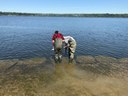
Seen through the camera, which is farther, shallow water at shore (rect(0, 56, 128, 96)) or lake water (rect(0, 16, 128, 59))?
lake water (rect(0, 16, 128, 59))

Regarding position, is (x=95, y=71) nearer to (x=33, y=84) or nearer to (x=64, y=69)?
(x=64, y=69)

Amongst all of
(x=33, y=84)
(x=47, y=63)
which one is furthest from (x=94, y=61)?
(x=33, y=84)

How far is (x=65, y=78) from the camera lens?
13.7 meters

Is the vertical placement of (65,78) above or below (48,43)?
above

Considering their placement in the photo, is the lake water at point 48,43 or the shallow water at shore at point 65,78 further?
the lake water at point 48,43

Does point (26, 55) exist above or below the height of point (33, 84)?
below

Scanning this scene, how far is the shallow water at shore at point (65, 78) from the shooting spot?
11.6 m

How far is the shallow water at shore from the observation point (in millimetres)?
11609

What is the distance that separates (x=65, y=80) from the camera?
13297 mm

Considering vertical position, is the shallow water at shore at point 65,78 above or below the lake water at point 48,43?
above

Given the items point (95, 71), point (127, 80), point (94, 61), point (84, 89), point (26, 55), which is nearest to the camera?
point (84, 89)

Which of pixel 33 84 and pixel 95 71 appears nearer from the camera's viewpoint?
pixel 33 84

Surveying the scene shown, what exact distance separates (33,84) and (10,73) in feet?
10.2

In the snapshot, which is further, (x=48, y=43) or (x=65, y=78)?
(x=48, y=43)
